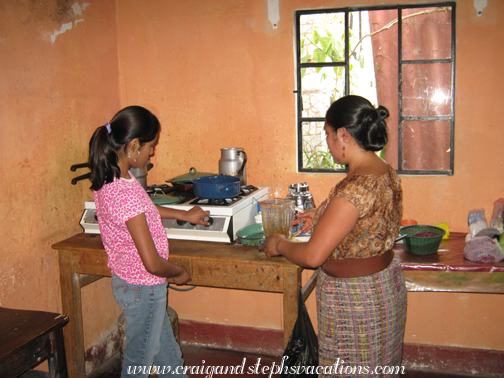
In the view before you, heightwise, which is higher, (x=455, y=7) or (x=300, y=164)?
(x=455, y=7)

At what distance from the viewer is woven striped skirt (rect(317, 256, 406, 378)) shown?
162 centimetres

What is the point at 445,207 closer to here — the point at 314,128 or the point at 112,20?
the point at 314,128

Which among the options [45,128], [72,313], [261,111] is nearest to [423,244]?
[261,111]

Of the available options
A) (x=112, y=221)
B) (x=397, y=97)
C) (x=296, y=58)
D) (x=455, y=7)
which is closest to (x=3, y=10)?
(x=112, y=221)

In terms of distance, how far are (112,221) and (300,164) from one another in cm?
151

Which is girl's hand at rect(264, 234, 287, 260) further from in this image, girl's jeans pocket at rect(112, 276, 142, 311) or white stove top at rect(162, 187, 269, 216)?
girl's jeans pocket at rect(112, 276, 142, 311)

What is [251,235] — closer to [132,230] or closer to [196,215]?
[196,215]

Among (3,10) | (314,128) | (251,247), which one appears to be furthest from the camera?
(314,128)

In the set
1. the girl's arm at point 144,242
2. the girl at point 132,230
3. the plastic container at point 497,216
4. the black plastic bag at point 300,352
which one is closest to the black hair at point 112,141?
the girl at point 132,230

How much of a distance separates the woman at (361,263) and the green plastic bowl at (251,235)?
63 cm

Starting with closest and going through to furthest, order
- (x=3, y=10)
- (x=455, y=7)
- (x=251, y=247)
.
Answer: (x=3, y=10) → (x=251, y=247) → (x=455, y=7)

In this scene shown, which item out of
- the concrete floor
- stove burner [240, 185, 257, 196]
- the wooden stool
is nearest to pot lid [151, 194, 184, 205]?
stove burner [240, 185, 257, 196]

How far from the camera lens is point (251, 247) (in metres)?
2.34

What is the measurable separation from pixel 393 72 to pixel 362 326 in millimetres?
1717
